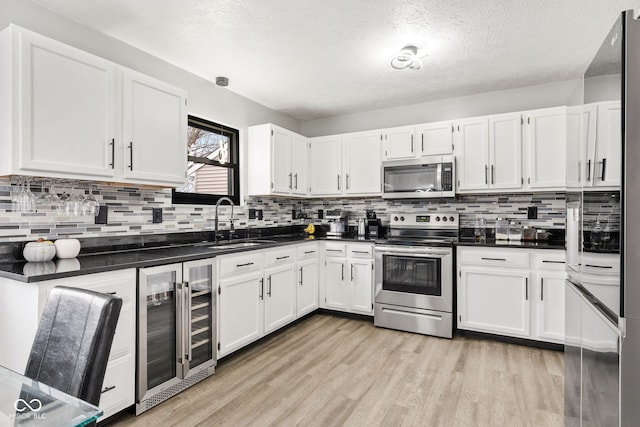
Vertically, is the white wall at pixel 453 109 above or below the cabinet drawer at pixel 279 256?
above

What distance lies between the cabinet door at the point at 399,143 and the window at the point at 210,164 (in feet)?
5.45

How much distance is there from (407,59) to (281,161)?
1.71 m

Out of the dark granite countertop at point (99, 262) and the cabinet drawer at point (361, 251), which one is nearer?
the dark granite countertop at point (99, 262)

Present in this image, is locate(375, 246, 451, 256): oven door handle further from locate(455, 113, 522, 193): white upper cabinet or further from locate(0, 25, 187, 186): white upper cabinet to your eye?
locate(0, 25, 187, 186): white upper cabinet

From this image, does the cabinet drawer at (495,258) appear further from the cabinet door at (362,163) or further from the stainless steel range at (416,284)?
the cabinet door at (362,163)

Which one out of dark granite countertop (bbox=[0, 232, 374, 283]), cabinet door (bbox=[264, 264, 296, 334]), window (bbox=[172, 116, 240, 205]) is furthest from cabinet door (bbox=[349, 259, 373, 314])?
window (bbox=[172, 116, 240, 205])

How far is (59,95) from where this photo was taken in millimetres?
2016

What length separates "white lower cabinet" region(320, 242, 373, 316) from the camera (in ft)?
12.4

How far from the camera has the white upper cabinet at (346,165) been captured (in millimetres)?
4109

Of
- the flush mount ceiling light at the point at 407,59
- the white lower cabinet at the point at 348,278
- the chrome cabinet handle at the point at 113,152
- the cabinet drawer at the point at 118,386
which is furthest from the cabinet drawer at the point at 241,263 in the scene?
the flush mount ceiling light at the point at 407,59

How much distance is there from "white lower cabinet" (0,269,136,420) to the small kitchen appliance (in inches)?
109

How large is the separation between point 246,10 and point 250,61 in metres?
0.77

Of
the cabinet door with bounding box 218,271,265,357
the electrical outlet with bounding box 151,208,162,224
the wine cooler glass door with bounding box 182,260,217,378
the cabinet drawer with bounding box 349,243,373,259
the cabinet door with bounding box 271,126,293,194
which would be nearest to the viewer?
the wine cooler glass door with bounding box 182,260,217,378

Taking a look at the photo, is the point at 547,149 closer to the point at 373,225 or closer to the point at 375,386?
the point at 373,225
